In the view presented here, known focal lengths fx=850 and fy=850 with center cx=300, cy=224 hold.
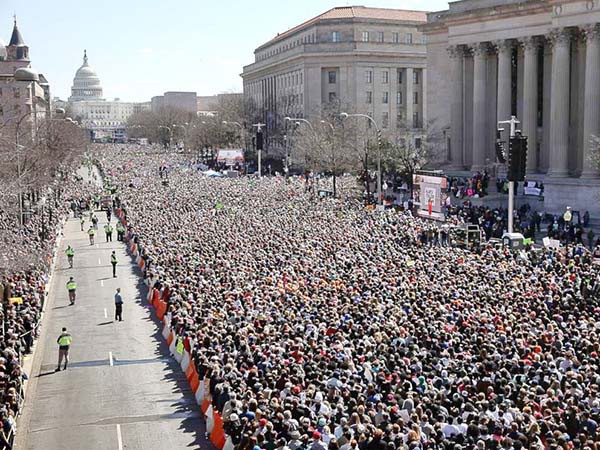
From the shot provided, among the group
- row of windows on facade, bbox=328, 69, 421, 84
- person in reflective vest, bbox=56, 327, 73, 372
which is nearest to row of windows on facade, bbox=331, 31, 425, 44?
row of windows on facade, bbox=328, 69, 421, 84

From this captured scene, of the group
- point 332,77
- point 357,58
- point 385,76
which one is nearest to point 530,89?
point 357,58

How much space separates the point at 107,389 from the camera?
22031 mm

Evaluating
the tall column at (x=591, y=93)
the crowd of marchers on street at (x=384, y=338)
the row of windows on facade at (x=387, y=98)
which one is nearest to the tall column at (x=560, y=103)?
the tall column at (x=591, y=93)

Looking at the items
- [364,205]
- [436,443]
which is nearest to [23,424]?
[436,443]

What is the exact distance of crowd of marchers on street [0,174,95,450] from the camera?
1884cm

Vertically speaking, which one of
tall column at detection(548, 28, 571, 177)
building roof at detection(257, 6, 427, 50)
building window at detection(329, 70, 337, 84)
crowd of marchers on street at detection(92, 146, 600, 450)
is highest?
building roof at detection(257, 6, 427, 50)

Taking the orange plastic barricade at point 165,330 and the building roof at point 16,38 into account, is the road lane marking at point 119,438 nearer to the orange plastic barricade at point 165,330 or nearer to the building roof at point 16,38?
the orange plastic barricade at point 165,330

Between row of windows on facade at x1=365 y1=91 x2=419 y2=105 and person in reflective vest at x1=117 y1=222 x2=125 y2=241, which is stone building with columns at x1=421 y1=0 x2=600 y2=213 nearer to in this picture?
person in reflective vest at x1=117 y1=222 x2=125 y2=241

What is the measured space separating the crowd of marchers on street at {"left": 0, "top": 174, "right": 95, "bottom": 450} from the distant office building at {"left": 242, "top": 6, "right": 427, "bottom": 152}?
67.9m

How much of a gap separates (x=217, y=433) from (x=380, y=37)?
102060 millimetres

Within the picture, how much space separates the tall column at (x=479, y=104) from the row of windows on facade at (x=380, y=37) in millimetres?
51320

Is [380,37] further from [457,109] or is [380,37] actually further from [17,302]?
[17,302]

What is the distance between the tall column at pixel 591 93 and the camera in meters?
49.9

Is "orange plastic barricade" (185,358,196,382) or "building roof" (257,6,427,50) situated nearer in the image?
"orange plastic barricade" (185,358,196,382)
